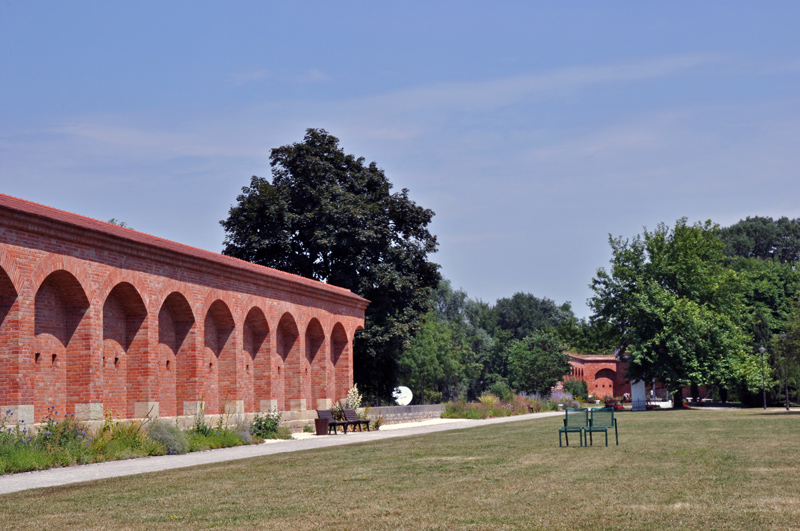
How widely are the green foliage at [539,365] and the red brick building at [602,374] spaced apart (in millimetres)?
21144

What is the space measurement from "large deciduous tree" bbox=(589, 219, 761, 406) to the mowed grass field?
36.7 metres

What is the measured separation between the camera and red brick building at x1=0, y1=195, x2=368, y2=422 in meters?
17.5

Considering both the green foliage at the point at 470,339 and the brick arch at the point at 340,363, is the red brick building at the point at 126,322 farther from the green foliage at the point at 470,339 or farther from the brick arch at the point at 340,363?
the green foliage at the point at 470,339

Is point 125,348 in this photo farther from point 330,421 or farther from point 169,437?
point 330,421

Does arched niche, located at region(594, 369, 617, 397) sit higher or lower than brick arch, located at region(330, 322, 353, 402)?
lower

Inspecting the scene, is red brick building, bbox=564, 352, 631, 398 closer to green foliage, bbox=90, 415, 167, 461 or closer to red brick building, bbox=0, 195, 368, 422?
red brick building, bbox=0, 195, 368, 422

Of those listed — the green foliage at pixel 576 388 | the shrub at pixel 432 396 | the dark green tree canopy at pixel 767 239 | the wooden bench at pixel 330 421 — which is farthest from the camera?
the dark green tree canopy at pixel 767 239

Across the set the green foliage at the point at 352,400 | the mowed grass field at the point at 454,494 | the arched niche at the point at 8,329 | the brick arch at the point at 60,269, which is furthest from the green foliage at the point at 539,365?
the arched niche at the point at 8,329

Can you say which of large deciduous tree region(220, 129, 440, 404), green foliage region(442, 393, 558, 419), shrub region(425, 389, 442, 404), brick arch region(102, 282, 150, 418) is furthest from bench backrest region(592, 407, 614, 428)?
shrub region(425, 389, 442, 404)

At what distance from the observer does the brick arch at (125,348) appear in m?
21.2

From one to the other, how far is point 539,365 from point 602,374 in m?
27.3

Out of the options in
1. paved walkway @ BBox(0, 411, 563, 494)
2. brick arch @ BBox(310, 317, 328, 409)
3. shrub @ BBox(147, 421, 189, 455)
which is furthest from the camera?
brick arch @ BBox(310, 317, 328, 409)

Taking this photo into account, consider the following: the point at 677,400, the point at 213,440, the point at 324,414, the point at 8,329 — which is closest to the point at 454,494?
the point at 8,329

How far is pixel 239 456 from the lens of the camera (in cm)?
1902
